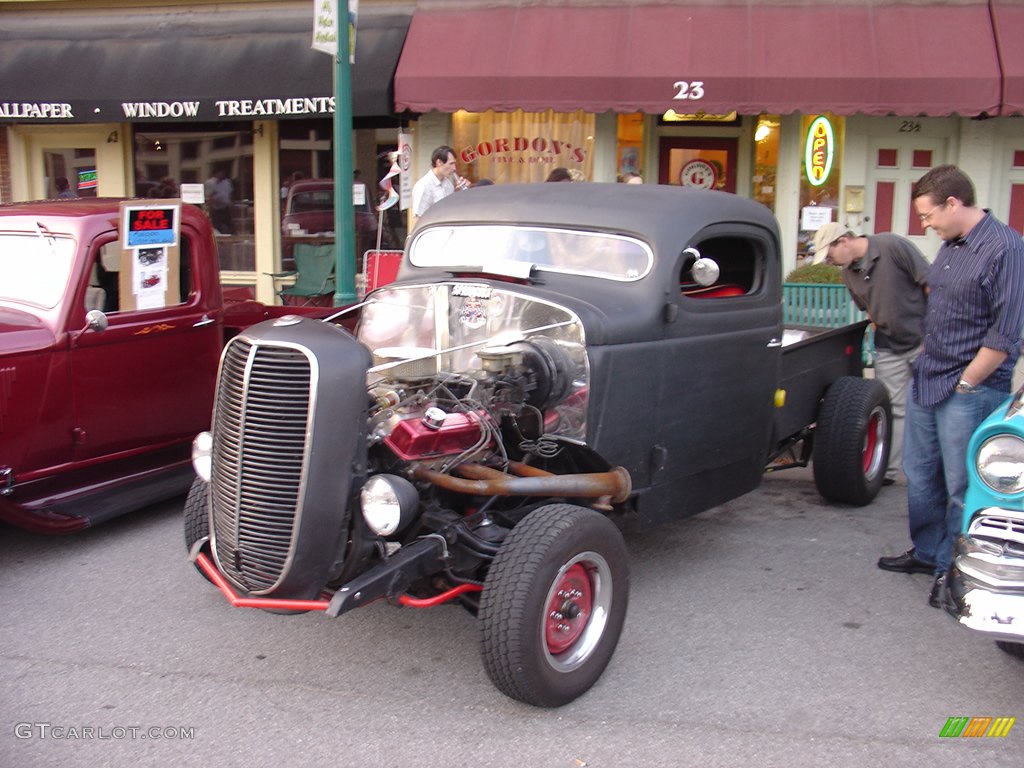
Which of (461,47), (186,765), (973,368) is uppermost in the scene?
(461,47)

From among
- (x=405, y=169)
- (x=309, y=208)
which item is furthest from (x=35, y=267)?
(x=309, y=208)

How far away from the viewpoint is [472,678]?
3926 millimetres

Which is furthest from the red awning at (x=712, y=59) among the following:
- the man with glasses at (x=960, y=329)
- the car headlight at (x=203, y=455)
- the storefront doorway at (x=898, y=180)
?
the car headlight at (x=203, y=455)

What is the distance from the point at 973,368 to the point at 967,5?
7.54 metres

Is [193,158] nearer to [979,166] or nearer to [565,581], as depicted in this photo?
[979,166]

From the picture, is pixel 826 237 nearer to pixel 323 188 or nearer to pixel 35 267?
pixel 35 267

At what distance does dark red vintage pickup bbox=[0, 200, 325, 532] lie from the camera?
16.7 ft

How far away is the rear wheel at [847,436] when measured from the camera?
5816mm

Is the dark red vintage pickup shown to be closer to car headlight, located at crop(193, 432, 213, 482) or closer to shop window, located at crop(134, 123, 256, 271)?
car headlight, located at crop(193, 432, 213, 482)

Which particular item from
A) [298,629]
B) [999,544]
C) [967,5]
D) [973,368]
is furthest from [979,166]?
[298,629]

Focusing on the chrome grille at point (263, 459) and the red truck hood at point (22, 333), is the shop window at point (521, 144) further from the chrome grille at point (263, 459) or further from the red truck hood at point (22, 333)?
the chrome grille at point (263, 459)

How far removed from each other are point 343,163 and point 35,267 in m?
3.32

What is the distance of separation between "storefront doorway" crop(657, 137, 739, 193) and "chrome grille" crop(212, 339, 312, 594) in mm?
9018

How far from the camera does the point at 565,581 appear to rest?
12.3 feet
